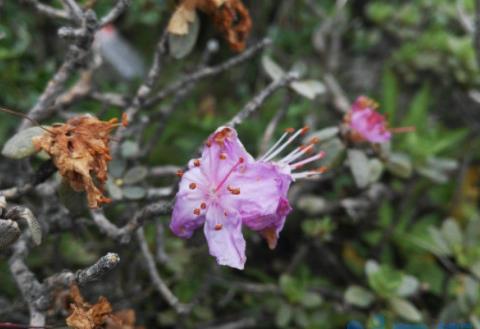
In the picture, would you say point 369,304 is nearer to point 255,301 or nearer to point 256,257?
point 255,301

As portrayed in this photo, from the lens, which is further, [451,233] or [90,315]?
[451,233]

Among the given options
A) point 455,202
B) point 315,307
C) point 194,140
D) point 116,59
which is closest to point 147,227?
point 194,140

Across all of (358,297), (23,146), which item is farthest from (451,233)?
(23,146)

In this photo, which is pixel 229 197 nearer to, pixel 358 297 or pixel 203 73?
pixel 203 73

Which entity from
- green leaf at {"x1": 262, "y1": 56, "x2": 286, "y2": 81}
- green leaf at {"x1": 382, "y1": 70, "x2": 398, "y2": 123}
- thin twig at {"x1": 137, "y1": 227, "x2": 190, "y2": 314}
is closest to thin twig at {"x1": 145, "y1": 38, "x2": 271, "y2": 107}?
green leaf at {"x1": 262, "y1": 56, "x2": 286, "y2": 81}

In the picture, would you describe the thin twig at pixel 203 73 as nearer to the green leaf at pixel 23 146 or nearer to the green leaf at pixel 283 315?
the green leaf at pixel 23 146

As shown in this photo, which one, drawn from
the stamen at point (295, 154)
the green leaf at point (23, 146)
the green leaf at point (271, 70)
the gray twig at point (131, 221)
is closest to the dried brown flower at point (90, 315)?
the gray twig at point (131, 221)

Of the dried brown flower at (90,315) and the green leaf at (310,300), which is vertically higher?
the dried brown flower at (90,315)
